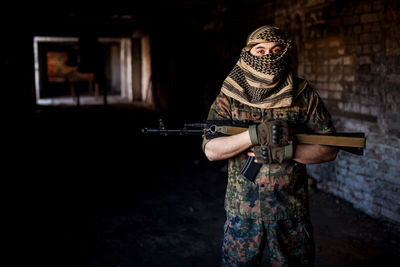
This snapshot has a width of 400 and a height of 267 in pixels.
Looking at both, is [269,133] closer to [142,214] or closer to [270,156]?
[270,156]

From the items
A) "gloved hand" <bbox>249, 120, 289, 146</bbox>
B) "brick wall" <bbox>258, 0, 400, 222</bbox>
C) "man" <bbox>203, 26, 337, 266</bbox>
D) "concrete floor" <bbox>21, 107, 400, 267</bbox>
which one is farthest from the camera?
"brick wall" <bbox>258, 0, 400, 222</bbox>

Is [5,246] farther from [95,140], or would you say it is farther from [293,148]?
[95,140]

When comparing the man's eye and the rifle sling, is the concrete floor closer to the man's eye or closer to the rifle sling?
the rifle sling

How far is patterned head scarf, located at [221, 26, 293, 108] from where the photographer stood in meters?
2.18

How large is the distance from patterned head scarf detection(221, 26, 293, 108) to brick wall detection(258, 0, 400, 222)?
2.71m

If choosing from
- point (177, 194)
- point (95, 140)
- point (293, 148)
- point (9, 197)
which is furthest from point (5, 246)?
point (95, 140)

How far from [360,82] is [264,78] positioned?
331 cm

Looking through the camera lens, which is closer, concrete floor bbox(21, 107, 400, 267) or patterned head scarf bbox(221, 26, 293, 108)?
patterned head scarf bbox(221, 26, 293, 108)

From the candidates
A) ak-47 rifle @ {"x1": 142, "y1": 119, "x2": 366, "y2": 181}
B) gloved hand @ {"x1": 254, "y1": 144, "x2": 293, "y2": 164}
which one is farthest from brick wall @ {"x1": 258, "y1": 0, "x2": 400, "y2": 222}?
gloved hand @ {"x1": 254, "y1": 144, "x2": 293, "y2": 164}

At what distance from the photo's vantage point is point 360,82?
16.4 feet

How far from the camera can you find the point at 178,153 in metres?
8.45

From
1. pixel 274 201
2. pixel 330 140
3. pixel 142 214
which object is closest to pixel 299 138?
pixel 330 140

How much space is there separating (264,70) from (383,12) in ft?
10.2

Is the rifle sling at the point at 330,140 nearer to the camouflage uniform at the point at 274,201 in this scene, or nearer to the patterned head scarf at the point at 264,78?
the camouflage uniform at the point at 274,201
